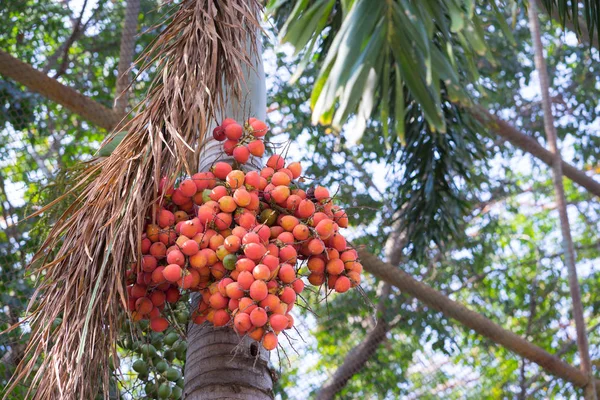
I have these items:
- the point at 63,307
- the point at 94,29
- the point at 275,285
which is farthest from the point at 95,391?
the point at 94,29

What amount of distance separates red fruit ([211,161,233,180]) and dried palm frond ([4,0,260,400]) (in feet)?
0.17

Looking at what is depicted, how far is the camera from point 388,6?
107 cm

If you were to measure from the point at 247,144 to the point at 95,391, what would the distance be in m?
0.53

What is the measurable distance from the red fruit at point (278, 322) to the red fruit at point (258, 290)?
4 cm

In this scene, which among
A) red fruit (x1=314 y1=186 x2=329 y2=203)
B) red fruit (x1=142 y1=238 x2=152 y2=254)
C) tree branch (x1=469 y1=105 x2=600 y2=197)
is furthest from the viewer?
tree branch (x1=469 y1=105 x2=600 y2=197)

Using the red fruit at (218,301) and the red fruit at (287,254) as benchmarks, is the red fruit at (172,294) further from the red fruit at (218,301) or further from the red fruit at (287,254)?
the red fruit at (287,254)

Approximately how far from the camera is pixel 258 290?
124 cm

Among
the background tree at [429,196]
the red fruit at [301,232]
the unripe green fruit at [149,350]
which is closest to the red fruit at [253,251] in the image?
the red fruit at [301,232]

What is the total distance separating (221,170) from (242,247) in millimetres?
192

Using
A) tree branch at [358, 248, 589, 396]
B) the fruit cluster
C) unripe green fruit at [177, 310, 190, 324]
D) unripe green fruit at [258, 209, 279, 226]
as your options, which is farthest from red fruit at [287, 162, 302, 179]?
tree branch at [358, 248, 589, 396]

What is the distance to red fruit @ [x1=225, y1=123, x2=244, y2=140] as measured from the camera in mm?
1474

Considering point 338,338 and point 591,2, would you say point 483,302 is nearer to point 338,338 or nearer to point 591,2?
point 338,338

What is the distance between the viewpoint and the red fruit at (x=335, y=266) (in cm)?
138

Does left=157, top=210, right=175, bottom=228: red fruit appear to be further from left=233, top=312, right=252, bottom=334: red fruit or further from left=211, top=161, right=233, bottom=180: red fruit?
left=233, top=312, right=252, bottom=334: red fruit
